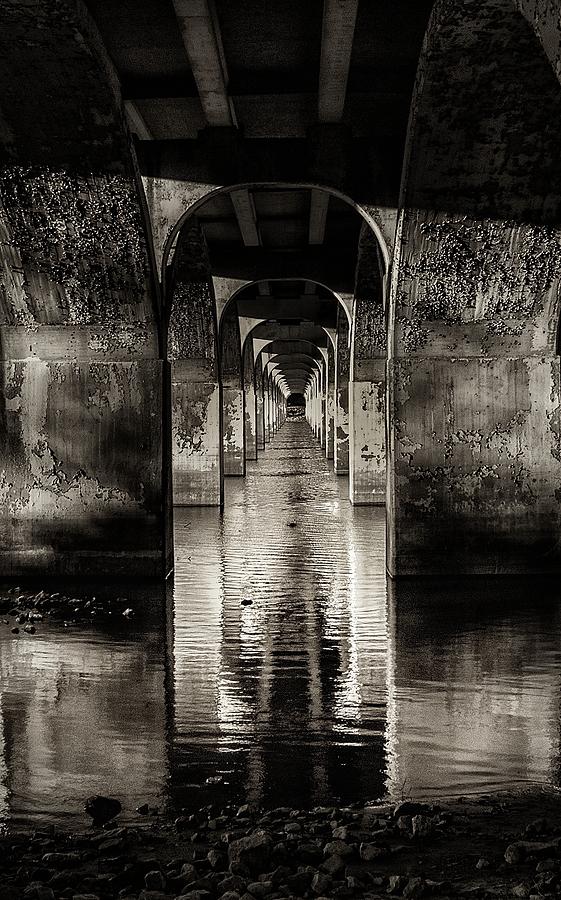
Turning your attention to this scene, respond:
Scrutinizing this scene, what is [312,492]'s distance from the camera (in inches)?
742

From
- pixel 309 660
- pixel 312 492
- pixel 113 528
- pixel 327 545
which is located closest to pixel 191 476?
pixel 312 492

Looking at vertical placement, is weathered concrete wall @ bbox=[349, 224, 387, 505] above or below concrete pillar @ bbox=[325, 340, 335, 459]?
below

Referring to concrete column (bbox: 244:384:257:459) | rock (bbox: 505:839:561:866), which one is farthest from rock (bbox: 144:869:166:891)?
concrete column (bbox: 244:384:257:459)

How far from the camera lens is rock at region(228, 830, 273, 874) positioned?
3367mm

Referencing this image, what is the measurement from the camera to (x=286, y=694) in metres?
5.54

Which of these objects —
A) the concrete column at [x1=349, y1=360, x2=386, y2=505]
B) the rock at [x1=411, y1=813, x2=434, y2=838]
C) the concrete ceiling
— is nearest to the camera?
the rock at [x1=411, y1=813, x2=434, y2=838]

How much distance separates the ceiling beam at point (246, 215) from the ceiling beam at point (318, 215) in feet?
2.74

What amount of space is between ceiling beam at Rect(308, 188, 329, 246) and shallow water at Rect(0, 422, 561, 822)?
5.09 m

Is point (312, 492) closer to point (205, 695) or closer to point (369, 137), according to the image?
point (369, 137)

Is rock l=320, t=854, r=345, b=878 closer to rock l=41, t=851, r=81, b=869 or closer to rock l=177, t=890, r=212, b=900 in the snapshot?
rock l=177, t=890, r=212, b=900

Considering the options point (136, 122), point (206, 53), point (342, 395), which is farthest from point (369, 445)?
point (206, 53)

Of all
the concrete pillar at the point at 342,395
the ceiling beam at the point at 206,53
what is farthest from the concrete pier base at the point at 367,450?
the ceiling beam at the point at 206,53

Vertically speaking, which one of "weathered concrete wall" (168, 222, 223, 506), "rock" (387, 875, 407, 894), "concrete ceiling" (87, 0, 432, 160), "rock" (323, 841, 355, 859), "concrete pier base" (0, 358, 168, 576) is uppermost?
"concrete ceiling" (87, 0, 432, 160)

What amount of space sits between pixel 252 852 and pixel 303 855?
0.20m
